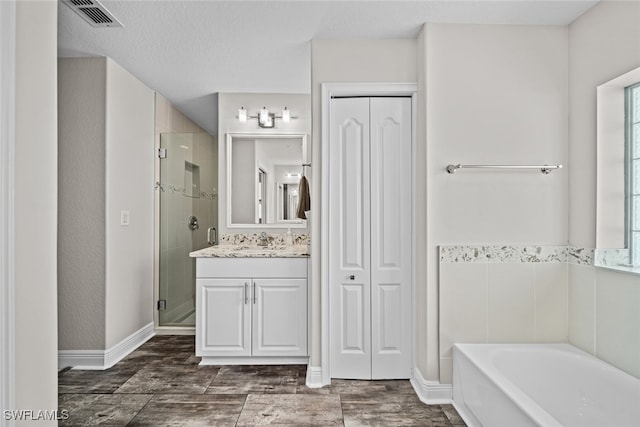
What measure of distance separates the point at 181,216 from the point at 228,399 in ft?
7.10

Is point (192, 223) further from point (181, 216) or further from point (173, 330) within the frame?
point (173, 330)

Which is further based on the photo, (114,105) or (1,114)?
(114,105)

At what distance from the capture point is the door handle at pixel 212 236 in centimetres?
445

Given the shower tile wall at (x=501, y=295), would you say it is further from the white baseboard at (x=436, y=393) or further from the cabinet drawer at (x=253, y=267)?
the cabinet drawer at (x=253, y=267)

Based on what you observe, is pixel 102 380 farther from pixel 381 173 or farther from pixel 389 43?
pixel 389 43

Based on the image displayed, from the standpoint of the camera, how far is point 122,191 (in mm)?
3561

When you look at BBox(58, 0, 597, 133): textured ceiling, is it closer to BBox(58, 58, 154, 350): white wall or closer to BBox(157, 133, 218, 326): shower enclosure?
BBox(58, 58, 154, 350): white wall

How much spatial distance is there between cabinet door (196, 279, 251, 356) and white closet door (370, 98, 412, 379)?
3.36 feet

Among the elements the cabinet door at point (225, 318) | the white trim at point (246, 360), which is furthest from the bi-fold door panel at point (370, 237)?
the cabinet door at point (225, 318)

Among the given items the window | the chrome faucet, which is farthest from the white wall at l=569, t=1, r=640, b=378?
the chrome faucet

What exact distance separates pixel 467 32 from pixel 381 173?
1049mm

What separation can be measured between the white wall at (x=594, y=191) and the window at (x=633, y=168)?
0.54ft

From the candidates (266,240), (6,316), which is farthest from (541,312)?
(6,316)

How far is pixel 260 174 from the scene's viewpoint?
4215mm
